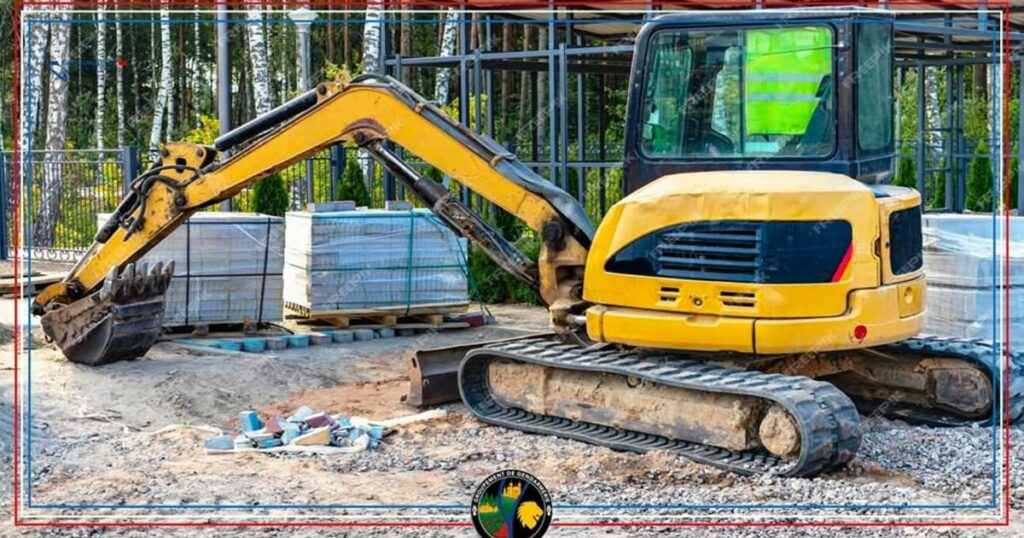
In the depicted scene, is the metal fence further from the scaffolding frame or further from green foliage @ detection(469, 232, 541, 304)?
green foliage @ detection(469, 232, 541, 304)

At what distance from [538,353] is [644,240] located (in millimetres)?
1396

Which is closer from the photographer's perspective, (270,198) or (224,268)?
(224,268)

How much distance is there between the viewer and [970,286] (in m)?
11.7

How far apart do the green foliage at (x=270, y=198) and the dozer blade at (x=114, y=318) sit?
292 inches

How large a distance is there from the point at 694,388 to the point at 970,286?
369 cm

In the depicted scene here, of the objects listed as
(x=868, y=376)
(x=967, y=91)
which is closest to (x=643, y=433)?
(x=868, y=376)

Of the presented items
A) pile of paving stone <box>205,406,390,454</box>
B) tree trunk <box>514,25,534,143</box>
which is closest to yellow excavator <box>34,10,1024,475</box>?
pile of paving stone <box>205,406,390,454</box>

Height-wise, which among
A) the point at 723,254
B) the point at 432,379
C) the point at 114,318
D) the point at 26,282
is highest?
the point at 723,254

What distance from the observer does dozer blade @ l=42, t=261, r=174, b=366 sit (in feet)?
40.2

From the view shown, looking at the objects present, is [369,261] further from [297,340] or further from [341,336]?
[297,340]

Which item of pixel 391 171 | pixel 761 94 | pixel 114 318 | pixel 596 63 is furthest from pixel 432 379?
pixel 596 63

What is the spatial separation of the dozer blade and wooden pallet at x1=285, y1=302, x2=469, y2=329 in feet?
7.29

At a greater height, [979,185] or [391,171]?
[979,185]

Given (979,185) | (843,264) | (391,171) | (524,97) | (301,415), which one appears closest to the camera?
(843,264)
